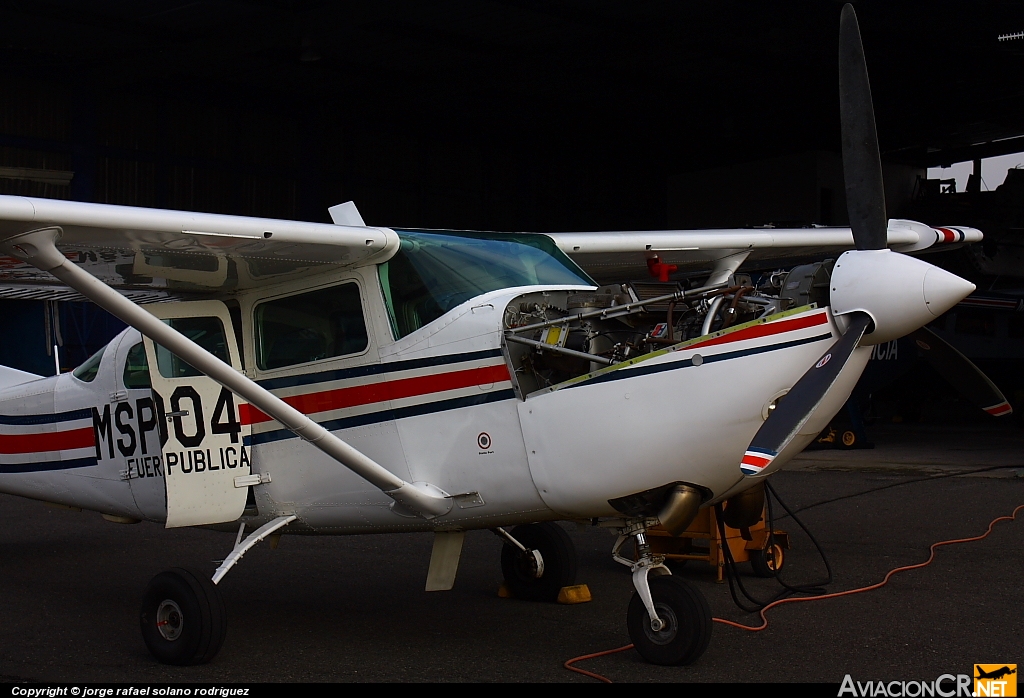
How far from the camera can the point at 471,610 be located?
6.59 metres

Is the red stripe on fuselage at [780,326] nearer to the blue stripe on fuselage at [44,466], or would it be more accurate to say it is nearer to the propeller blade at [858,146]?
the propeller blade at [858,146]

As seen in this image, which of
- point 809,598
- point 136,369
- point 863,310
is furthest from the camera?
point 809,598

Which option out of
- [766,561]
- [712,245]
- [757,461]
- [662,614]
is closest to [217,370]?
[662,614]

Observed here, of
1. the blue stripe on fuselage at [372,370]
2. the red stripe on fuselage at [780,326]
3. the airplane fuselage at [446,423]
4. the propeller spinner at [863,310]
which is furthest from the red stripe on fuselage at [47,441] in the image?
the propeller spinner at [863,310]

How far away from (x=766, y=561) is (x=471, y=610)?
2244 millimetres

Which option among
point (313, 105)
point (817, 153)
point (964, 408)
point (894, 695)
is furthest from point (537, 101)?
point (894, 695)

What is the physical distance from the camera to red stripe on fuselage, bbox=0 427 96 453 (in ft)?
22.1

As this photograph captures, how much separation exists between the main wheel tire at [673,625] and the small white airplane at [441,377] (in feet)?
0.04

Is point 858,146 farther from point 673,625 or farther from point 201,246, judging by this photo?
point 201,246

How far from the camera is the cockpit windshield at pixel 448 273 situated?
5.34 metres

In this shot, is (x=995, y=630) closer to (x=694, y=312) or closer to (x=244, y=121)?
(x=694, y=312)

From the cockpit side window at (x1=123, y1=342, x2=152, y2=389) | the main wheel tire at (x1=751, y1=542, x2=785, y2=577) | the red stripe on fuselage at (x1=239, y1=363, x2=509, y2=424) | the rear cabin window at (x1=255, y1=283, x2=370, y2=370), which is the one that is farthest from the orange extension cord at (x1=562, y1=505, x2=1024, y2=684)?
the cockpit side window at (x1=123, y1=342, x2=152, y2=389)

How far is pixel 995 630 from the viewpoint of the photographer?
18.7 ft

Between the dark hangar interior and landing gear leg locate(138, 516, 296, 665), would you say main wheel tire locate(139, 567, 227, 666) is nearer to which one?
landing gear leg locate(138, 516, 296, 665)
